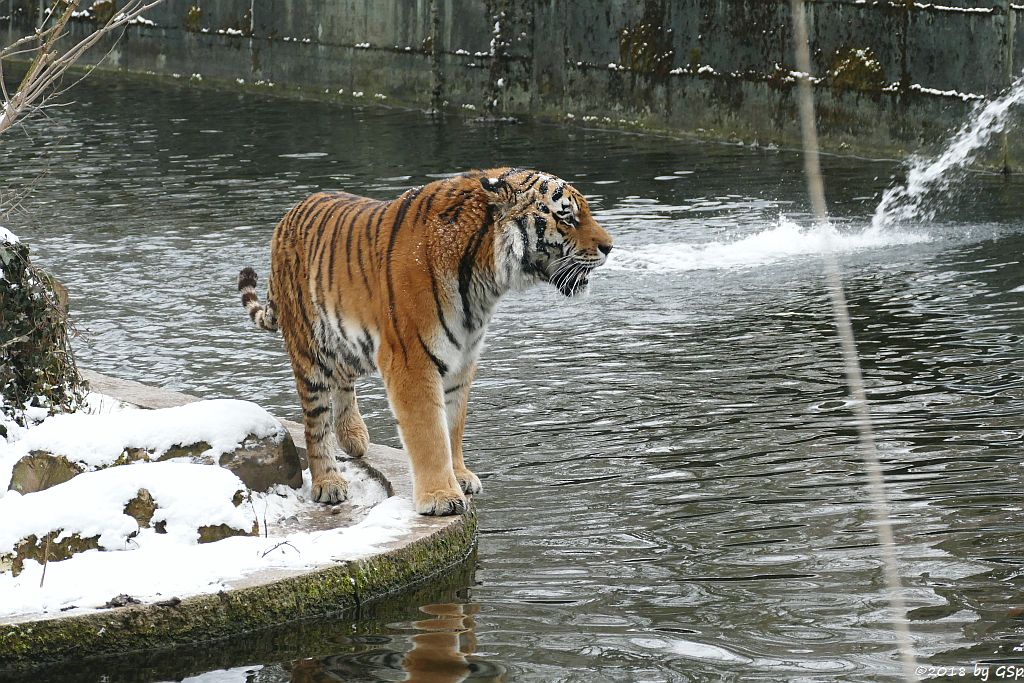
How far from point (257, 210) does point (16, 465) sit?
948 centimetres

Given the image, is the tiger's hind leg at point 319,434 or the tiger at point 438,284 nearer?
the tiger at point 438,284

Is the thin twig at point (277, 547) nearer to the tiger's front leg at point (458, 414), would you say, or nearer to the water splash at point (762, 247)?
the tiger's front leg at point (458, 414)

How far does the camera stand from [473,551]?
20.8 ft

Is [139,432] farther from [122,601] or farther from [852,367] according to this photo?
[852,367]

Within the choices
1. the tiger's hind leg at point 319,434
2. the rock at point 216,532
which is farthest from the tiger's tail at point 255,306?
the rock at point 216,532

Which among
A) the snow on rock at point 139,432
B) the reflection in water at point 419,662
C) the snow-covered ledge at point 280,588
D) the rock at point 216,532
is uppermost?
the snow on rock at point 139,432

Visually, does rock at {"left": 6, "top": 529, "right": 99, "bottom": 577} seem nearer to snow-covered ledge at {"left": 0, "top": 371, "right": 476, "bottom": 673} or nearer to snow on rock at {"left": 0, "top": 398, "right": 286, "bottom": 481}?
snow-covered ledge at {"left": 0, "top": 371, "right": 476, "bottom": 673}

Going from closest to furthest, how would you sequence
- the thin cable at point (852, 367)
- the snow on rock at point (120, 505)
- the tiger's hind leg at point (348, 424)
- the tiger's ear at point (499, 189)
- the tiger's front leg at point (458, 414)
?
the thin cable at point (852, 367) < the snow on rock at point (120, 505) < the tiger's ear at point (499, 189) < the tiger's front leg at point (458, 414) < the tiger's hind leg at point (348, 424)

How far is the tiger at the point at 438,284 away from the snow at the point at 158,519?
259 millimetres

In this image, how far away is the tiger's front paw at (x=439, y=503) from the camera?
246 inches

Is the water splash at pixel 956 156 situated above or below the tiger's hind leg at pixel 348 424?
above

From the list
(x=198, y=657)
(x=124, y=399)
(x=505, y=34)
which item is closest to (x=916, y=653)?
(x=198, y=657)

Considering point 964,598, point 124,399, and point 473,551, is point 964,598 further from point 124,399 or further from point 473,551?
point 124,399

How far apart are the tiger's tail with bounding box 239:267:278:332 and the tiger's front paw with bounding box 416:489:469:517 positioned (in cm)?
152
